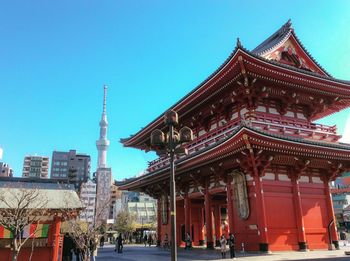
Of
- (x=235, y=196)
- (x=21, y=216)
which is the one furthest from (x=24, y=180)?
(x=235, y=196)

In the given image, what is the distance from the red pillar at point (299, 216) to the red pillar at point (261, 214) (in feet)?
9.94

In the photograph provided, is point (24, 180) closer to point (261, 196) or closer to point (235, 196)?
point (235, 196)

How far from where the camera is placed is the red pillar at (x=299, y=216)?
21.4 m

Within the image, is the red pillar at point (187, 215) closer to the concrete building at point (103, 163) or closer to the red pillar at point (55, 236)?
the red pillar at point (55, 236)

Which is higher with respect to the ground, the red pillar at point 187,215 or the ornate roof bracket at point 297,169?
the ornate roof bracket at point 297,169

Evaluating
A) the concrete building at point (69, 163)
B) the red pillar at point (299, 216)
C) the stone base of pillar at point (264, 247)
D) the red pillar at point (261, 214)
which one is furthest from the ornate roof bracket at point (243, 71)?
the concrete building at point (69, 163)

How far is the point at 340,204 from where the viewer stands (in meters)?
83.4

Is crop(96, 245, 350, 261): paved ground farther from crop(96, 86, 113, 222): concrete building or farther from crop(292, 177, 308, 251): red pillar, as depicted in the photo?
crop(96, 86, 113, 222): concrete building

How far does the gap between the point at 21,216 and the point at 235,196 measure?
14.2 m

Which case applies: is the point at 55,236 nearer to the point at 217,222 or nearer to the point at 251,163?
the point at 251,163

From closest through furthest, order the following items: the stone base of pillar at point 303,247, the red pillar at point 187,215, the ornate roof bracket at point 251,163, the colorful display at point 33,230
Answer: the colorful display at point 33,230
the ornate roof bracket at point 251,163
the stone base of pillar at point 303,247
the red pillar at point 187,215

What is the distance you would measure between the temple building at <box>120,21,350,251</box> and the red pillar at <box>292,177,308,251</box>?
0.06 metres

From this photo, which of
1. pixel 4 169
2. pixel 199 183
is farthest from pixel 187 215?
pixel 4 169

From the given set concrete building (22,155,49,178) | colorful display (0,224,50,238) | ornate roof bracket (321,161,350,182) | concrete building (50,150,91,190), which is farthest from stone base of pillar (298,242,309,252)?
concrete building (22,155,49,178)
